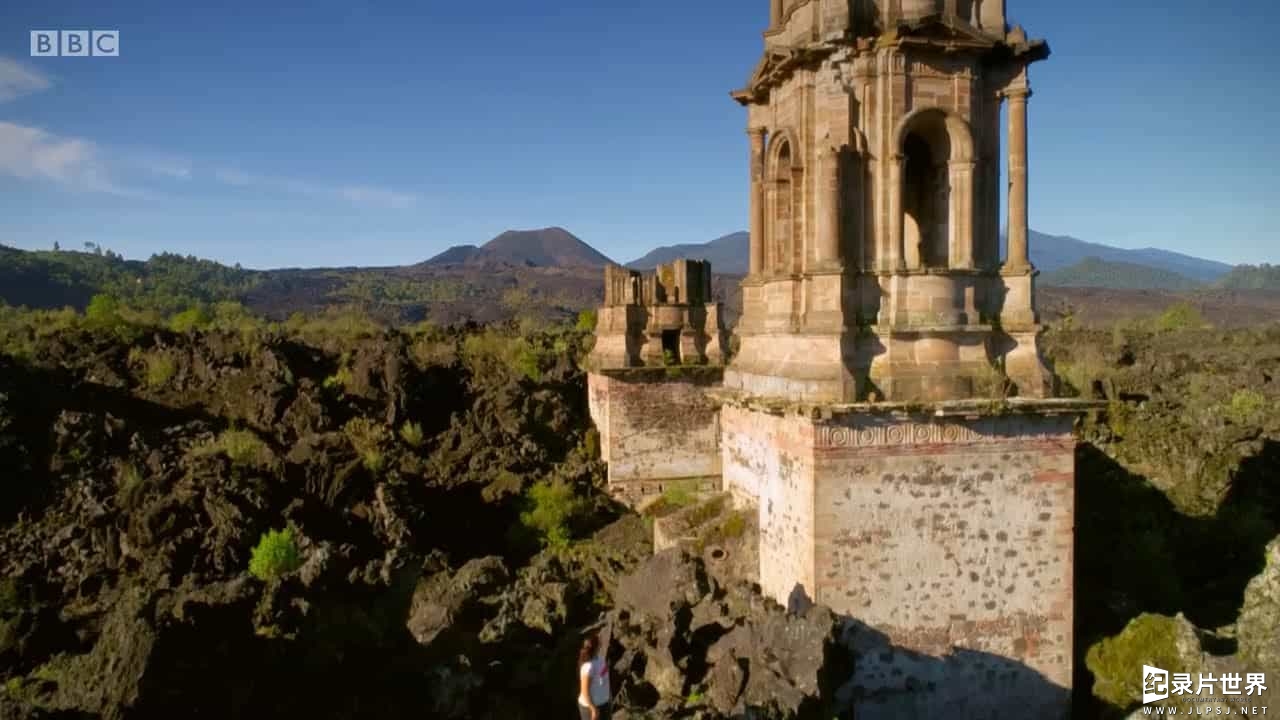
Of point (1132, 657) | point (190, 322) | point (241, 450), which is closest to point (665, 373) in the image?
point (241, 450)

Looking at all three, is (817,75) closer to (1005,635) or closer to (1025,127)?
(1025,127)

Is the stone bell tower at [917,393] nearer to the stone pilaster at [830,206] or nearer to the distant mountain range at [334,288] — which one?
the stone pilaster at [830,206]

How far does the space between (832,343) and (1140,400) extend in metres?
19.0

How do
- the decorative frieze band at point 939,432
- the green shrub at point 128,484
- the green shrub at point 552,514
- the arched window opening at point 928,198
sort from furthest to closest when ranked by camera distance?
1. the green shrub at point 552,514
2. the green shrub at point 128,484
3. the arched window opening at point 928,198
4. the decorative frieze band at point 939,432

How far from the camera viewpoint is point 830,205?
10125 mm

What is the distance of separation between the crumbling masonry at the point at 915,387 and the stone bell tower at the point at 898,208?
0.03 m

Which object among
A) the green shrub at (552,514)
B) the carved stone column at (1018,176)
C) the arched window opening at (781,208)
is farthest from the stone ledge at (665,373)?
the carved stone column at (1018,176)

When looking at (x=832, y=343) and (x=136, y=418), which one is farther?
(x=136, y=418)

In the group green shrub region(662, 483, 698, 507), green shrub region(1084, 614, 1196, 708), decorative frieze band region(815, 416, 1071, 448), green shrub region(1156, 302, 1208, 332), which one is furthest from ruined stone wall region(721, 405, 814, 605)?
green shrub region(1156, 302, 1208, 332)

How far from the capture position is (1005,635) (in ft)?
33.0

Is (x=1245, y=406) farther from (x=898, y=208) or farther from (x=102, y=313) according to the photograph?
(x=102, y=313)

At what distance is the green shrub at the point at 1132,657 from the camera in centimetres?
996

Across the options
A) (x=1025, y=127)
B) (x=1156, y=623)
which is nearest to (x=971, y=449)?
(x=1156, y=623)

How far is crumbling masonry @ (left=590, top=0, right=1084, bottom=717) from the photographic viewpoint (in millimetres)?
9773
